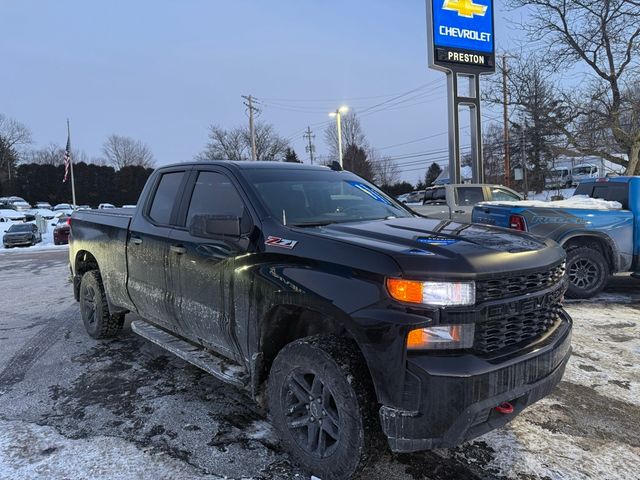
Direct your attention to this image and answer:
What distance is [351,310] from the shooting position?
2.43 m

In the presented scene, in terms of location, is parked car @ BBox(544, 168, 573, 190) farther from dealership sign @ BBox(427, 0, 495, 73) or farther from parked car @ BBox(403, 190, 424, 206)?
dealership sign @ BBox(427, 0, 495, 73)

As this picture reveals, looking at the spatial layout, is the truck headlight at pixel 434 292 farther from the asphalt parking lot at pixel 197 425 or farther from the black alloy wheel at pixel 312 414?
the asphalt parking lot at pixel 197 425

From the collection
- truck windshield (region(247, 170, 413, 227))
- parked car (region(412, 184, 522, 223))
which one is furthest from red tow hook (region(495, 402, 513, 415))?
parked car (region(412, 184, 522, 223))

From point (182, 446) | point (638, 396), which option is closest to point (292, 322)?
point (182, 446)

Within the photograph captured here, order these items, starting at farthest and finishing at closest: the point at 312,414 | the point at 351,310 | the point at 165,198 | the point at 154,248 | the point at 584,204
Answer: the point at 584,204, the point at 165,198, the point at 154,248, the point at 312,414, the point at 351,310

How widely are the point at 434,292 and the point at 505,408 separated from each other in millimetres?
746

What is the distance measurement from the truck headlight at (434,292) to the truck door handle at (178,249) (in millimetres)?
1986

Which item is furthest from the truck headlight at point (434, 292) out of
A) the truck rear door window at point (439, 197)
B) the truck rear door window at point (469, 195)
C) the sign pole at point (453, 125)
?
the sign pole at point (453, 125)

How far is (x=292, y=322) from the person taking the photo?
9.81ft

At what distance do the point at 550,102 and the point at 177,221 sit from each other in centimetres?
2314

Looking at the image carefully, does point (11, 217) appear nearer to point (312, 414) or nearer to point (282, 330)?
point (282, 330)

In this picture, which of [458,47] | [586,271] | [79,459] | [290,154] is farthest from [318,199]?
[290,154]

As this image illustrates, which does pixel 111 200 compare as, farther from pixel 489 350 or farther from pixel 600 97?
pixel 489 350

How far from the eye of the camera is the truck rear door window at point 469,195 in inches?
498
